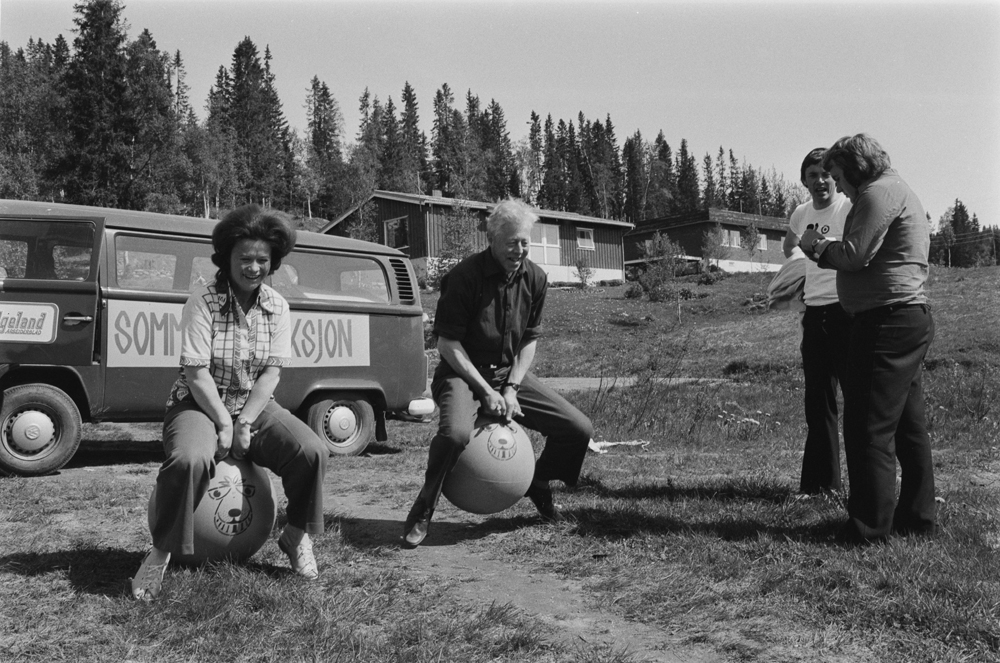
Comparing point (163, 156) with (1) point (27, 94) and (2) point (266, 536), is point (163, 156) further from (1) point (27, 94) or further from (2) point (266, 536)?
(2) point (266, 536)

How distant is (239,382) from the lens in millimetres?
4230

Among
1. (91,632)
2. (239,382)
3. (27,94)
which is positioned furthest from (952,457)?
(27,94)

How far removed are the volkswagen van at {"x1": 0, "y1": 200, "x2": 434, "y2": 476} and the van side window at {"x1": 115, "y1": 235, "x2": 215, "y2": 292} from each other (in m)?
0.01

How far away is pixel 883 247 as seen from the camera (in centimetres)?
457

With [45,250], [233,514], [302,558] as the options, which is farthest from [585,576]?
[45,250]

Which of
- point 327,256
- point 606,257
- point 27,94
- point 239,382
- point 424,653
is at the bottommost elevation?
point 424,653

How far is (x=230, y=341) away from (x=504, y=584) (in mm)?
1860

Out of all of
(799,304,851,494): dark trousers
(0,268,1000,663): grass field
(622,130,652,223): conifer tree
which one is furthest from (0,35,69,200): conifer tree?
(622,130,652,223): conifer tree

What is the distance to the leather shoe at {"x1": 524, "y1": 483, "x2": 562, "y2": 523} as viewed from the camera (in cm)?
546

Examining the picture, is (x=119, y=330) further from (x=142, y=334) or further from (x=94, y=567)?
(x=94, y=567)

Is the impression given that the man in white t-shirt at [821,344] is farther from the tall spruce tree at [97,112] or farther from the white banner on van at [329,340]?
the tall spruce tree at [97,112]

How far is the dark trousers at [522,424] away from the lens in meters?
4.96

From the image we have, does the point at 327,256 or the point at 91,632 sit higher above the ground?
the point at 327,256

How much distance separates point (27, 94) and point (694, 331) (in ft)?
186
